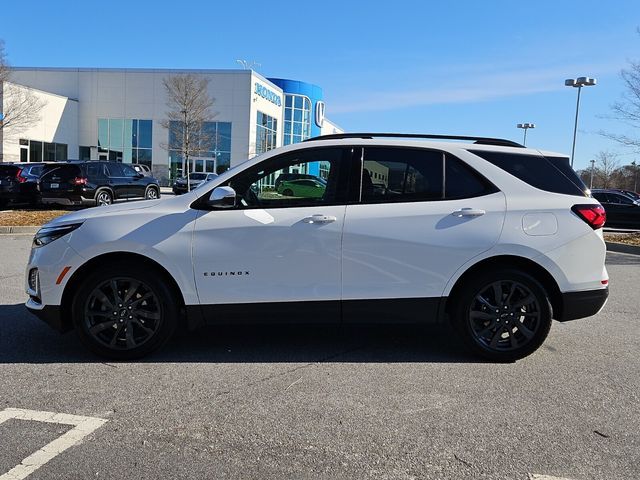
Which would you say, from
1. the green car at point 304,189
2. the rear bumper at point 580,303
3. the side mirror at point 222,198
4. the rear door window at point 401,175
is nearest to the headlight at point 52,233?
the side mirror at point 222,198

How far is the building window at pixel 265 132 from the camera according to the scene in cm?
4866

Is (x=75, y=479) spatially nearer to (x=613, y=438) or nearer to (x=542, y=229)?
(x=613, y=438)

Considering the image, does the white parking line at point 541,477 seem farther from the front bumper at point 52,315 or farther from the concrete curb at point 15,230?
the concrete curb at point 15,230

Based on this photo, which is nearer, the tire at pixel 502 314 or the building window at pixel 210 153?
the tire at pixel 502 314

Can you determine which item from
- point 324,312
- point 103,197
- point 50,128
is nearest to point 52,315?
point 324,312

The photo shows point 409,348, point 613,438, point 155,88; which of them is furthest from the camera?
point 155,88

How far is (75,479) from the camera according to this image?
276cm

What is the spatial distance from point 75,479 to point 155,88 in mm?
47086

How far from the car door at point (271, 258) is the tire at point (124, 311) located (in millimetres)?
343

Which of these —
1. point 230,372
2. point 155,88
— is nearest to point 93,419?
point 230,372

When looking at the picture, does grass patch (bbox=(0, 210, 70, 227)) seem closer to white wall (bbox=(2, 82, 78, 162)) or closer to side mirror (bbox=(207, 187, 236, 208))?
side mirror (bbox=(207, 187, 236, 208))

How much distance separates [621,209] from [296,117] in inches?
1661

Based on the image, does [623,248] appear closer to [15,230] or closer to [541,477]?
[541,477]

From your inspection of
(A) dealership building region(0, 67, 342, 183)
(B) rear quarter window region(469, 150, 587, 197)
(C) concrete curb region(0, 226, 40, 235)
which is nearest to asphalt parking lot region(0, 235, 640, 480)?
(B) rear quarter window region(469, 150, 587, 197)
